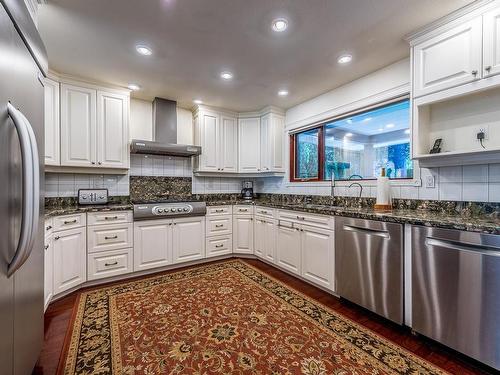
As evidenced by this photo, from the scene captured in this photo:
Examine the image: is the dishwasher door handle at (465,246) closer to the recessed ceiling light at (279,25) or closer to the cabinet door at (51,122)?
the recessed ceiling light at (279,25)

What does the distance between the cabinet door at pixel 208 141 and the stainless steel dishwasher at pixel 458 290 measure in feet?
9.30

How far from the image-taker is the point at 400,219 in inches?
69.8

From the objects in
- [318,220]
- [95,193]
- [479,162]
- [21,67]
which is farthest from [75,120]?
[479,162]

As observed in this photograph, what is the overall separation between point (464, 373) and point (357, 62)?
8.58ft

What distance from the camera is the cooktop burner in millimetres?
2867

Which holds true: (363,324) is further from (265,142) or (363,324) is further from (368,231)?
(265,142)

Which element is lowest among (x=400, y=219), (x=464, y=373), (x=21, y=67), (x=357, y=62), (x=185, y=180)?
(x=464, y=373)

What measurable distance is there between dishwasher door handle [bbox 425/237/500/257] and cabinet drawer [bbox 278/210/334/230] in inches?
33.5

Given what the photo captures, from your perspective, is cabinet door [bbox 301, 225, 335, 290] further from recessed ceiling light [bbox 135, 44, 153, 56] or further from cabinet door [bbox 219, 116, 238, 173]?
recessed ceiling light [bbox 135, 44, 153, 56]

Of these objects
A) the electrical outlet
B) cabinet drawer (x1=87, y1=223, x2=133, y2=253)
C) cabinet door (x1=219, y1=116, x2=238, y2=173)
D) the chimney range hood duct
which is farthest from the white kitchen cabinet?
the electrical outlet

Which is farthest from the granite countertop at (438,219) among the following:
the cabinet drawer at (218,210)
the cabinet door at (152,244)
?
the cabinet door at (152,244)

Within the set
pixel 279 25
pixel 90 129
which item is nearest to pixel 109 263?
pixel 90 129

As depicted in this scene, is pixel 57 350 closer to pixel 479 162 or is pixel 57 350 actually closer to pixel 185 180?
pixel 185 180

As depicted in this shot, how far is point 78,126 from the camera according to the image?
2.77 metres
